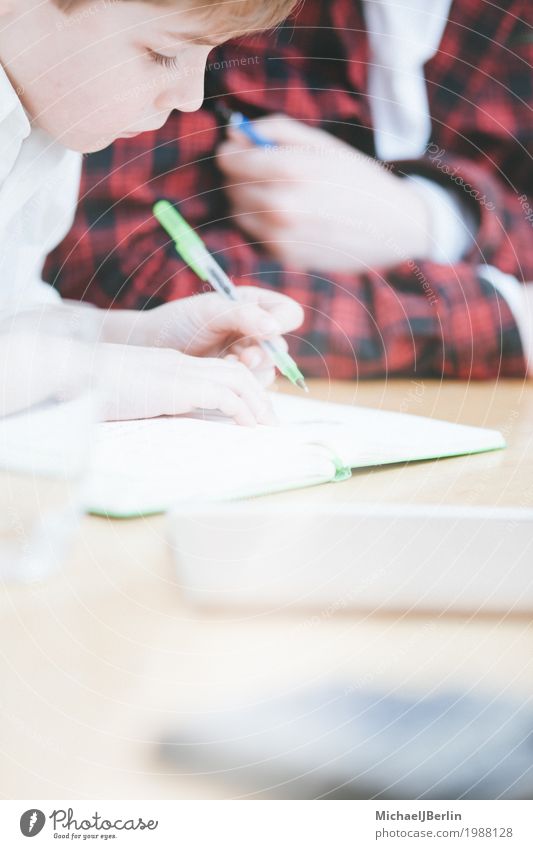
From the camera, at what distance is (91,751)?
0.86ft

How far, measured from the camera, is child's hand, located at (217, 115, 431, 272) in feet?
1.43

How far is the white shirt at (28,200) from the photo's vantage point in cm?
38

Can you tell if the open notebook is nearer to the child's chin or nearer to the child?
the child

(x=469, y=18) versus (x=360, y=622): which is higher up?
(x=469, y=18)

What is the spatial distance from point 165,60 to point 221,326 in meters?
0.11

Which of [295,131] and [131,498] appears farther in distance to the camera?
[295,131]

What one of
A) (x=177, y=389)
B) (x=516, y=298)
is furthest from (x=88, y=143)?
(x=516, y=298)

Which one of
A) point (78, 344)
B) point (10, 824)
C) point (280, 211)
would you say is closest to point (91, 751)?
point (10, 824)

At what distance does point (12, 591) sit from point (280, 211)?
10.1 inches

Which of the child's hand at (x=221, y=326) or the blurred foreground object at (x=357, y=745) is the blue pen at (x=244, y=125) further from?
the blurred foreground object at (x=357, y=745)

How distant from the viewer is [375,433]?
341mm

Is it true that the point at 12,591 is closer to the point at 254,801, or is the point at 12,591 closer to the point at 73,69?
the point at 254,801

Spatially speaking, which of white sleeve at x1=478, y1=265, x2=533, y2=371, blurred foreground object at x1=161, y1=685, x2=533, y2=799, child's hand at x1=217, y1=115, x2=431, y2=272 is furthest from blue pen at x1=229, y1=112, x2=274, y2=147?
blurred foreground object at x1=161, y1=685, x2=533, y2=799

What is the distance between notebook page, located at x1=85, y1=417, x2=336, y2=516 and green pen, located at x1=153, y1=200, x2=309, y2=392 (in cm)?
6
